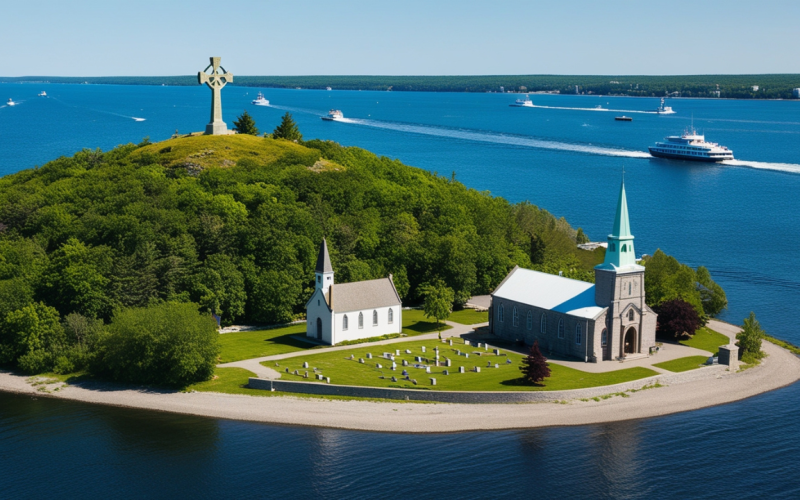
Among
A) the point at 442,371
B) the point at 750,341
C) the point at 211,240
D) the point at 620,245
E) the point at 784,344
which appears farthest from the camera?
the point at 211,240

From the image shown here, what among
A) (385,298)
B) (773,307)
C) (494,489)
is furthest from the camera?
(773,307)

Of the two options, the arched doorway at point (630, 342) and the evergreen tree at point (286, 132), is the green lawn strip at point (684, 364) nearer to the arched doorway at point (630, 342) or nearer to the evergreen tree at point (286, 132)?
the arched doorway at point (630, 342)

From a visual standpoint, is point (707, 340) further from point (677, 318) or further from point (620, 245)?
point (620, 245)

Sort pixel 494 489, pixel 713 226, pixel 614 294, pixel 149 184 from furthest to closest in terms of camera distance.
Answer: pixel 713 226, pixel 149 184, pixel 614 294, pixel 494 489

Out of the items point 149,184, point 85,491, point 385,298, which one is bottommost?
point 85,491

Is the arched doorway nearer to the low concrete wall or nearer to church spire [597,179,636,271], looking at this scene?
church spire [597,179,636,271]

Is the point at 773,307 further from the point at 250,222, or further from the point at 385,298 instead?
the point at 250,222

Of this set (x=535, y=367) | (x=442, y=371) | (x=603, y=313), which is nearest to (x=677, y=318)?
(x=603, y=313)

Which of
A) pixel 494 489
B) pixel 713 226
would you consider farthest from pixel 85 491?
pixel 713 226
